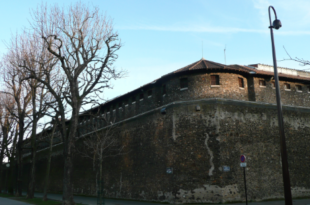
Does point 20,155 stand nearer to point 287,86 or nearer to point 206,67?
point 206,67

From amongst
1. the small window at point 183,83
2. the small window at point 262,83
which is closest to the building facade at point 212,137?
the small window at point 183,83

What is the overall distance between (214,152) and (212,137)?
0.94 meters

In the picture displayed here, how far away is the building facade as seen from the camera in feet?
60.0

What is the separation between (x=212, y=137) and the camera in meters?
18.8

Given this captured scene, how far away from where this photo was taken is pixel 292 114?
72.0 ft

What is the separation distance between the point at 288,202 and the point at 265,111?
11216 millimetres

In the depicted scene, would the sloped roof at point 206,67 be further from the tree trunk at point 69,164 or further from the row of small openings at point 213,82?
the tree trunk at point 69,164

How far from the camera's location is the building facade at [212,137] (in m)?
18.3

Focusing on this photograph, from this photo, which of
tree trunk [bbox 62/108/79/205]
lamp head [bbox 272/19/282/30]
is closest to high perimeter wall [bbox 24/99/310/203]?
tree trunk [bbox 62/108/79/205]

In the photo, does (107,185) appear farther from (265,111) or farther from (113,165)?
(265,111)

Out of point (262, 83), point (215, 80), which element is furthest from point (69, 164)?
point (262, 83)

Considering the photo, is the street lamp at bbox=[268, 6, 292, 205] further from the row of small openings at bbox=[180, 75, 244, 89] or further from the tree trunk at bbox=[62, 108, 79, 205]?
the tree trunk at bbox=[62, 108, 79, 205]

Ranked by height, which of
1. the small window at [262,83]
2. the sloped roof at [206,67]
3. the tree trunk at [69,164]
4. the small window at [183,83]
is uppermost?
the sloped roof at [206,67]

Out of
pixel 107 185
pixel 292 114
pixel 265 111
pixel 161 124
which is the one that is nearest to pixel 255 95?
pixel 265 111
